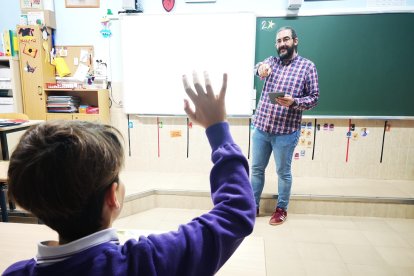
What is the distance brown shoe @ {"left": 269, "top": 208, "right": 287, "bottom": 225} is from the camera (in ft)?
9.02

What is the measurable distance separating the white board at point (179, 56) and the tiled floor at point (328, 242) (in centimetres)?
127

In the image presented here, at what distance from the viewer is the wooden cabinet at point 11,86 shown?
342 cm

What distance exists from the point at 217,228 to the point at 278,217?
7.77 feet

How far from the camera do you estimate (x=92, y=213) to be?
525mm

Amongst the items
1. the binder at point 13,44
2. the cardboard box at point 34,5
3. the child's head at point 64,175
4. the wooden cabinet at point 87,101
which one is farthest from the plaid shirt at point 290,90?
the binder at point 13,44

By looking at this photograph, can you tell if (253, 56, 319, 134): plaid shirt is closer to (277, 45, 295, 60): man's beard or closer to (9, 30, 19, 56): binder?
(277, 45, 295, 60): man's beard

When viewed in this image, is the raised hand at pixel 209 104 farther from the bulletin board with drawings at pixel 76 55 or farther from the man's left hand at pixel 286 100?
the bulletin board with drawings at pixel 76 55

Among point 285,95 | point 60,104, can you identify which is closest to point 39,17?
point 60,104

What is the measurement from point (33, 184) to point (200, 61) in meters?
3.05

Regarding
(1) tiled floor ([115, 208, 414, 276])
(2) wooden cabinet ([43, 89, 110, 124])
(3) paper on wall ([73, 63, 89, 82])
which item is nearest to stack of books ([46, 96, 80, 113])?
(2) wooden cabinet ([43, 89, 110, 124])

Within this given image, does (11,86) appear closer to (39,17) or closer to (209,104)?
(39,17)

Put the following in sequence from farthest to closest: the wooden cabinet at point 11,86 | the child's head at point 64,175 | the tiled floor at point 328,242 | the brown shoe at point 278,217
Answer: the wooden cabinet at point 11,86, the brown shoe at point 278,217, the tiled floor at point 328,242, the child's head at point 64,175

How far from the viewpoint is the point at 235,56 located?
3.33 metres

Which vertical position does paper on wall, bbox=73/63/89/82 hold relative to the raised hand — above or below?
above
